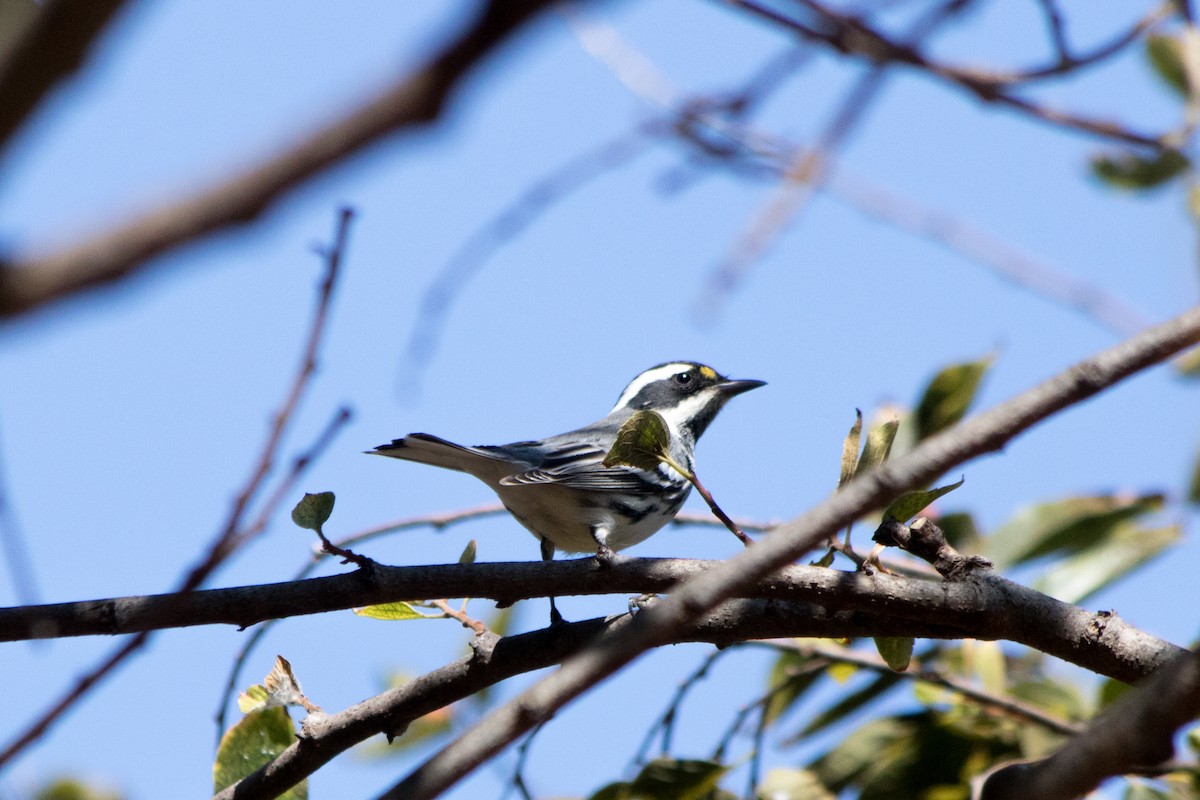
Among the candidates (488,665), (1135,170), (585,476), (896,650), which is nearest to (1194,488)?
(1135,170)

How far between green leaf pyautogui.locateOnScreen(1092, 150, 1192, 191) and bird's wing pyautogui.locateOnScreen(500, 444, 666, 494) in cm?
232

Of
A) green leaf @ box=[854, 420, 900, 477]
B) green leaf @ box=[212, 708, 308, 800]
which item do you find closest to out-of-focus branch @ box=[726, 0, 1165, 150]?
green leaf @ box=[854, 420, 900, 477]

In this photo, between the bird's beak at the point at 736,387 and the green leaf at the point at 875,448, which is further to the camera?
the bird's beak at the point at 736,387

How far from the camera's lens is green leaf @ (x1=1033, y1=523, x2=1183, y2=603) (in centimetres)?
450

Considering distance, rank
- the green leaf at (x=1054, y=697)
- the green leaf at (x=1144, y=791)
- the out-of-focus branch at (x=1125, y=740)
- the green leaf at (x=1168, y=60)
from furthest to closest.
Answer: the green leaf at (x=1168, y=60)
the green leaf at (x=1054, y=697)
the green leaf at (x=1144, y=791)
the out-of-focus branch at (x=1125, y=740)

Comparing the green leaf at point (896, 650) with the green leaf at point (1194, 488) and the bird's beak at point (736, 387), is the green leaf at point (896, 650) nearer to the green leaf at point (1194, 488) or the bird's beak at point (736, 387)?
the green leaf at point (1194, 488)

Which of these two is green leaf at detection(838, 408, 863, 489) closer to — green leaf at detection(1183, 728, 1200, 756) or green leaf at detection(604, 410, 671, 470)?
green leaf at detection(604, 410, 671, 470)

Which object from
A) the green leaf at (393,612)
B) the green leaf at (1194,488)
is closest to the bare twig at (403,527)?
the green leaf at (393,612)

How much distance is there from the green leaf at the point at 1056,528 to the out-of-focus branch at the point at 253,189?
13.7 ft

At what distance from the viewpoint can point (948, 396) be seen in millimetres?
4023

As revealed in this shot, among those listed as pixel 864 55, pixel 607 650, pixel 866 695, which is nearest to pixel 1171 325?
pixel 607 650

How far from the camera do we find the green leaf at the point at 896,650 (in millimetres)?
2724

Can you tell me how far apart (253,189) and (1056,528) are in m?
4.33

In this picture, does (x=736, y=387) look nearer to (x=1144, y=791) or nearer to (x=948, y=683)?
(x=948, y=683)
